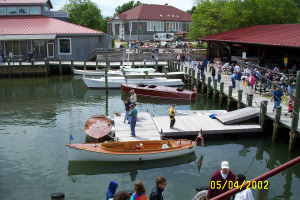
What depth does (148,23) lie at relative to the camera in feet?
216

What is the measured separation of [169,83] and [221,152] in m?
16.4

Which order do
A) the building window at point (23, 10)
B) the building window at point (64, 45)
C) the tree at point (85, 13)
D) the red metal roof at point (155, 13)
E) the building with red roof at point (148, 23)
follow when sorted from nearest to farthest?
the building window at point (64, 45) → the building window at point (23, 10) → the tree at point (85, 13) → the building with red roof at point (148, 23) → the red metal roof at point (155, 13)

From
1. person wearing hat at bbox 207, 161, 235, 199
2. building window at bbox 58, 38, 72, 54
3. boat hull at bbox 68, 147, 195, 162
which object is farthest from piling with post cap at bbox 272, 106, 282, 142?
building window at bbox 58, 38, 72, 54

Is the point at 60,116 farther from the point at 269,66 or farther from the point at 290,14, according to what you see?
the point at 290,14

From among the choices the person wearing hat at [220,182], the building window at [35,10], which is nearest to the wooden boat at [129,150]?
the person wearing hat at [220,182]

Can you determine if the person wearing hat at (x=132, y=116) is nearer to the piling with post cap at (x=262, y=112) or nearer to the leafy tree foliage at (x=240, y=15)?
the piling with post cap at (x=262, y=112)

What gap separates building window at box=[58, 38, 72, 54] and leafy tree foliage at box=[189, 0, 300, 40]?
1826cm

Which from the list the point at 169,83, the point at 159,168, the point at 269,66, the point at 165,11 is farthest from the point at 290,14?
the point at 159,168

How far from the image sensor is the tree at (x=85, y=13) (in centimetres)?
5953

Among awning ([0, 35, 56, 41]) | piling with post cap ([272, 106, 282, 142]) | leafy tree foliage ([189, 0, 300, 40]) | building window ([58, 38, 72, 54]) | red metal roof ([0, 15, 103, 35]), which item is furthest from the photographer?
leafy tree foliage ([189, 0, 300, 40])

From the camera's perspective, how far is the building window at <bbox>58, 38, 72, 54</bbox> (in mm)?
43312

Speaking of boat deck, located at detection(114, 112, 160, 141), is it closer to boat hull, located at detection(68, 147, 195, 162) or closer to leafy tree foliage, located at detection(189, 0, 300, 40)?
boat hull, located at detection(68, 147, 195, 162)

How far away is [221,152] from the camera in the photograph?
1528 cm

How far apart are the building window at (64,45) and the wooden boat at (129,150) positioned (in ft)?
106
